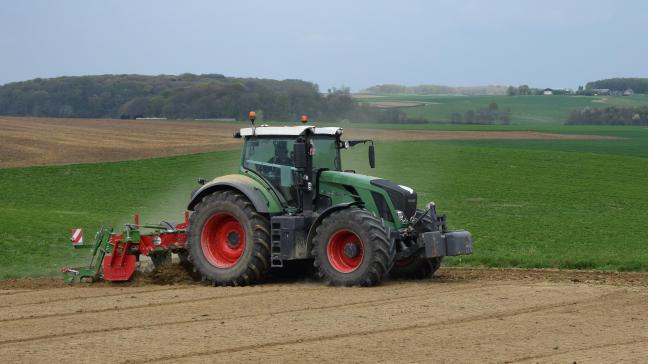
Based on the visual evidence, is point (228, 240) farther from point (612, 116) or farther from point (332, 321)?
point (612, 116)

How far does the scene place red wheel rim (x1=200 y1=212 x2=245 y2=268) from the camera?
15.3 metres

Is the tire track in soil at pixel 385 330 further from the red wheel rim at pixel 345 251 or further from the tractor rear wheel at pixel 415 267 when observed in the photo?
the tractor rear wheel at pixel 415 267

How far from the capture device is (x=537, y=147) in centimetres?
5591

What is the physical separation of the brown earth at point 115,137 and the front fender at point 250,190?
1979 cm

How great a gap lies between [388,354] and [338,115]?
15005 millimetres

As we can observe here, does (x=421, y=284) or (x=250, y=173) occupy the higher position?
(x=250, y=173)

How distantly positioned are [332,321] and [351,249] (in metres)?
2.84

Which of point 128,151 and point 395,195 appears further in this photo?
point 128,151

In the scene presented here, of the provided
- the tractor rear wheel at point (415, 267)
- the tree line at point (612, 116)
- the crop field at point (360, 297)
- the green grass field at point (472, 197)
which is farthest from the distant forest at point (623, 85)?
the tractor rear wheel at point (415, 267)

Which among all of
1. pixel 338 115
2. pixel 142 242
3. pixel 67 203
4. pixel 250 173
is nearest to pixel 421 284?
pixel 250 173

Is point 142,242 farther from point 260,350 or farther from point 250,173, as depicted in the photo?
point 260,350

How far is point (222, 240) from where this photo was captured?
15.4 metres

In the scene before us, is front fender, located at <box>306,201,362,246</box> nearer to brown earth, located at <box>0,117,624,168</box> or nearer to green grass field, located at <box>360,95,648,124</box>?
brown earth, located at <box>0,117,624,168</box>

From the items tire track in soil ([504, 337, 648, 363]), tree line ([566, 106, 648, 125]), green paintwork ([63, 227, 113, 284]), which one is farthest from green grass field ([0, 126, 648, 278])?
tree line ([566, 106, 648, 125])
